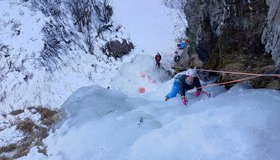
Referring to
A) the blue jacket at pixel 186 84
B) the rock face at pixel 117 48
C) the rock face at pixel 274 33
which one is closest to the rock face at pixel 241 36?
the rock face at pixel 274 33

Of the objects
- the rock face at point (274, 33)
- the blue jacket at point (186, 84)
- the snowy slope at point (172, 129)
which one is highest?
the rock face at point (274, 33)

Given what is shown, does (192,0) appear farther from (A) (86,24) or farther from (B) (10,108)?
(B) (10,108)

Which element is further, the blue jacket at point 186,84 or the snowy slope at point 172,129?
the blue jacket at point 186,84

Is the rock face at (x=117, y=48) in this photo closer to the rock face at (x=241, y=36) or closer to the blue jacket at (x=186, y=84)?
the rock face at (x=241, y=36)

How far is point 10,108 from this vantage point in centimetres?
954

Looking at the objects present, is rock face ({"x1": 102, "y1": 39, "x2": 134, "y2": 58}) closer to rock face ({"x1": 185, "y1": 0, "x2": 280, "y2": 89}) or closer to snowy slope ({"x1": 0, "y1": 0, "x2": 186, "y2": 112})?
snowy slope ({"x1": 0, "y1": 0, "x2": 186, "y2": 112})

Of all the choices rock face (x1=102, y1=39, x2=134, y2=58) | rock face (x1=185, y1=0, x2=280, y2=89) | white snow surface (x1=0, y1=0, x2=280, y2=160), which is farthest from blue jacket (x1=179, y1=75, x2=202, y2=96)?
rock face (x1=102, y1=39, x2=134, y2=58)

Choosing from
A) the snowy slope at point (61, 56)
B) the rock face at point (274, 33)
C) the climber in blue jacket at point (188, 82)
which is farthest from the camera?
the snowy slope at point (61, 56)

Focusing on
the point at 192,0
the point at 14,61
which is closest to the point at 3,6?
the point at 14,61

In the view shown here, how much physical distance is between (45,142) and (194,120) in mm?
3401

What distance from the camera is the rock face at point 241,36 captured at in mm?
5539

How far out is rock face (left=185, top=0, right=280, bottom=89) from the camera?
5.54 meters

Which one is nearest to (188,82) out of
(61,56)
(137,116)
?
(137,116)

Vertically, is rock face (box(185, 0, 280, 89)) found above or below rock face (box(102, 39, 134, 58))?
below
